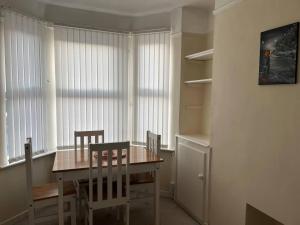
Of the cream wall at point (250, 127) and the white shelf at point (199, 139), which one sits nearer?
Result: the cream wall at point (250, 127)

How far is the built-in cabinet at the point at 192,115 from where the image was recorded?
281 centimetres

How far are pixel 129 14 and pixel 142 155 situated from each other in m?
2.05

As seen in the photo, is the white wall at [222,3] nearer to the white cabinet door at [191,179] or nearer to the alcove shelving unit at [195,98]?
the alcove shelving unit at [195,98]

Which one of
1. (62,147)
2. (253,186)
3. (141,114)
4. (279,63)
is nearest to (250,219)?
(253,186)

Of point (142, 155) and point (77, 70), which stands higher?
point (77, 70)

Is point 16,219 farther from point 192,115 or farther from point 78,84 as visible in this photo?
point 192,115

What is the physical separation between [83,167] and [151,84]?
1.64 meters

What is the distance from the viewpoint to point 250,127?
6.28 feet

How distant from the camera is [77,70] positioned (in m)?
3.25

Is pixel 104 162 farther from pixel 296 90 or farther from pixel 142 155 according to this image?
pixel 296 90

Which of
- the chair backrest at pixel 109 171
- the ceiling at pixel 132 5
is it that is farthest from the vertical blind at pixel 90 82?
the chair backrest at pixel 109 171

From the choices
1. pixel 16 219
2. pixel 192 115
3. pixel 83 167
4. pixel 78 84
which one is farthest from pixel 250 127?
pixel 16 219

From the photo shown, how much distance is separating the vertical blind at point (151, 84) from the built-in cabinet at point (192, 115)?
0.29 metres

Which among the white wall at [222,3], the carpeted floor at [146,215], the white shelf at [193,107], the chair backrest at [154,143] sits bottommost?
the carpeted floor at [146,215]
